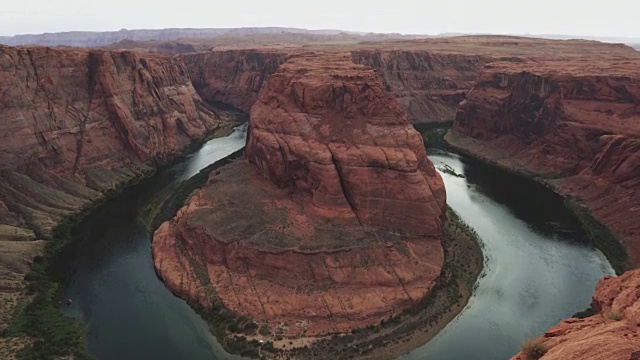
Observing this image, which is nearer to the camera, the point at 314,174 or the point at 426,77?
the point at 314,174

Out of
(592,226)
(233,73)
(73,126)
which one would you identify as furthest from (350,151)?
(233,73)

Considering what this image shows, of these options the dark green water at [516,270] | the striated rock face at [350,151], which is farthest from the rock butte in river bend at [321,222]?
the dark green water at [516,270]

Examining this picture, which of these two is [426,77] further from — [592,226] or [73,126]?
[73,126]

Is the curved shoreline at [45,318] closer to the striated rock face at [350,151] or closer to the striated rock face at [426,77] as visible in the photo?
the striated rock face at [350,151]

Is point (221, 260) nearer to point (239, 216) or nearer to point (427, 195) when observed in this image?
point (239, 216)

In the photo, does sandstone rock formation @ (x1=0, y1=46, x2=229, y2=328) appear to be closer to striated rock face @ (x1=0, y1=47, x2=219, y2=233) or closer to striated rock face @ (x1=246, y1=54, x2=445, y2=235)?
striated rock face @ (x1=0, y1=47, x2=219, y2=233)

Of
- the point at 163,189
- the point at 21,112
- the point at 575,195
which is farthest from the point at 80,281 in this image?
the point at 575,195

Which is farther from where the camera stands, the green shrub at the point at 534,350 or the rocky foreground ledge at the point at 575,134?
the rocky foreground ledge at the point at 575,134
